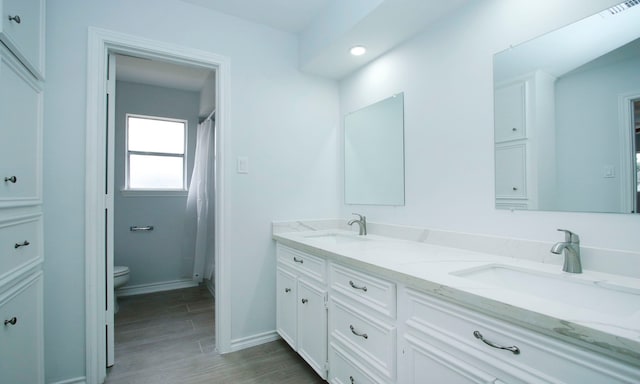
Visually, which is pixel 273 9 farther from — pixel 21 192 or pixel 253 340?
pixel 253 340

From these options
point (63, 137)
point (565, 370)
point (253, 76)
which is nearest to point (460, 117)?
point (565, 370)

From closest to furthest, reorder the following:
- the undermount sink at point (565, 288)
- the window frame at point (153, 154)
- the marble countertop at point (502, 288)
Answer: the marble countertop at point (502, 288) → the undermount sink at point (565, 288) → the window frame at point (153, 154)

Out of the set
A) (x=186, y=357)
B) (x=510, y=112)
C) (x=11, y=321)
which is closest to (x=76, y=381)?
(x=186, y=357)

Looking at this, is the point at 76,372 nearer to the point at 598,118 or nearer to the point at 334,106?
the point at 334,106

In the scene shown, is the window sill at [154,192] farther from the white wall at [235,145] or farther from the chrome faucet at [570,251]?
the chrome faucet at [570,251]

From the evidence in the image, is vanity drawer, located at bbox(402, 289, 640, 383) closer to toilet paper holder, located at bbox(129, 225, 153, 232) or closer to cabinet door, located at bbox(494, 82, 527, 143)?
cabinet door, located at bbox(494, 82, 527, 143)

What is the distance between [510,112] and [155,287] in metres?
3.81

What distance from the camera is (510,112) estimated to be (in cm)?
137

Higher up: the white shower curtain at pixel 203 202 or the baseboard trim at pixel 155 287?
the white shower curtain at pixel 203 202

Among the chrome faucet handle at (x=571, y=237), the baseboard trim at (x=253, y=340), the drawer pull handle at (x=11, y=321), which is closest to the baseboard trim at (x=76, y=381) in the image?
the drawer pull handle at (x=11, y=321)

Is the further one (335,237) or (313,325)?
(335,237)

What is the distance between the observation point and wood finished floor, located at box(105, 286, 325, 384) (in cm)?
181

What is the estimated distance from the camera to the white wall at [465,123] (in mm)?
1198

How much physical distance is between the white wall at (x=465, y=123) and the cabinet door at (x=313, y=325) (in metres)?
0.73
